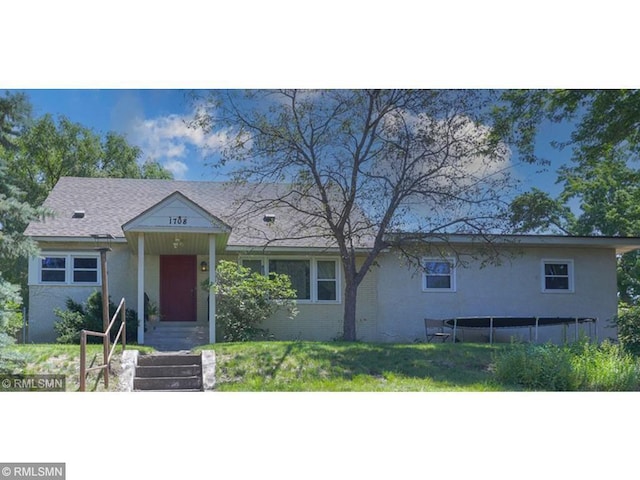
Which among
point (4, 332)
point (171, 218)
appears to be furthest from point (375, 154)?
point (4, 332)

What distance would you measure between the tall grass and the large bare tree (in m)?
4.49

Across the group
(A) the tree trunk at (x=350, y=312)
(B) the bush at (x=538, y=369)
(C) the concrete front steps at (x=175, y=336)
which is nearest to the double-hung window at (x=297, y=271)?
(A) the tree trunk at (x=350, y=312)

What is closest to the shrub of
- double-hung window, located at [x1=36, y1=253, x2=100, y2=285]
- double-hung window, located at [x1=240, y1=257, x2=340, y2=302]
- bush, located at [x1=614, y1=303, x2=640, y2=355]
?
bush, located at [x1=614, y1=303, x2=640, y2=355]

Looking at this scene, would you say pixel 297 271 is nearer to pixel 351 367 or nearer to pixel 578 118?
pixel 351 367

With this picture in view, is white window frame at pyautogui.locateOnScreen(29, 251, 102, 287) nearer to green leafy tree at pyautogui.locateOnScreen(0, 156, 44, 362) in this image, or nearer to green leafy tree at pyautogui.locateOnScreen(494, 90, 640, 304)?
green leafy tree at pyautogui.locateOnScreen(0, 156, 44, 362)

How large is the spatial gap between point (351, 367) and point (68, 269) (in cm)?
760

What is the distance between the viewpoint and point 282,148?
1458cm

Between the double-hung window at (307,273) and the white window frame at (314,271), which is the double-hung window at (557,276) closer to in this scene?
the white window frame at (314,271)

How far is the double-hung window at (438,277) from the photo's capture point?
1697cm

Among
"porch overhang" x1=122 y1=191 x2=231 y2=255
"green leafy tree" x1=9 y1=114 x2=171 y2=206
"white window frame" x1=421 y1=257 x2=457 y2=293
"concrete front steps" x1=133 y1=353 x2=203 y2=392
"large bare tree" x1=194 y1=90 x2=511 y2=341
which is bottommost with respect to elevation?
"concrete front steps" x1=133 y1=353 x2=203 y2=392

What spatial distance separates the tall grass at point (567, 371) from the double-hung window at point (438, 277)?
18.8ft

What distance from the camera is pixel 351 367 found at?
38.5 feet

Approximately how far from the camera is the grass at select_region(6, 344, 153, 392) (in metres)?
10.5
